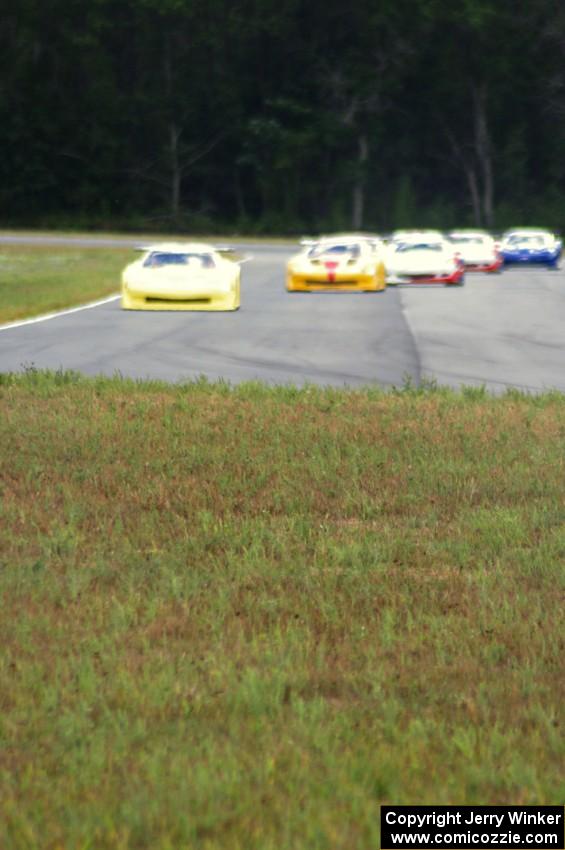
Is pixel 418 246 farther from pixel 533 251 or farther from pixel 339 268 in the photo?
pixel 533 251

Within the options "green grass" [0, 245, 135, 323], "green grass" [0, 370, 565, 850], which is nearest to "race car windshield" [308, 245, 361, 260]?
"green grass" [0, 245, 135, 323]

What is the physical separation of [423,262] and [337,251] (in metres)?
3.42

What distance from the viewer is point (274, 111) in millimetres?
96000

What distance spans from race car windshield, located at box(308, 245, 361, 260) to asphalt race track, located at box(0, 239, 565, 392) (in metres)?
1.61

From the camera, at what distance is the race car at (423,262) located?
40562 millimetres

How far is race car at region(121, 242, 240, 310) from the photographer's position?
30672 mm

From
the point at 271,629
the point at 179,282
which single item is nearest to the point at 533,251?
the point at 179,282

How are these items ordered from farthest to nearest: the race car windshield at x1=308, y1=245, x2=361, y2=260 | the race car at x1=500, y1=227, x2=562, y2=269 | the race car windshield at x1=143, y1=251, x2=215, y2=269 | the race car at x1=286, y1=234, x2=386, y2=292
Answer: the race car at x1=500, y1=227, x2=562, y2=269 < the race car windshield at x1=308, y1=245, x2=361, y2=260 < the race car at x1=286, y1=234, x2=386, y2=292 < the race car windshield at x1=143, y1=251, x2=215, y2=269

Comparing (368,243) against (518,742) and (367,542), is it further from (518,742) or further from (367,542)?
(518,742)

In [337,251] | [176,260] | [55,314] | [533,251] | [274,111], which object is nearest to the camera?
[55,314]

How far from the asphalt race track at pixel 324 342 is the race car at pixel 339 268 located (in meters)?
0.82

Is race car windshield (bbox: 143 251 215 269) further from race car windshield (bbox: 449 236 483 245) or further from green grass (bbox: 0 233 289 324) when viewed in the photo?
race car windshield (bbox: 449 236 483 245)

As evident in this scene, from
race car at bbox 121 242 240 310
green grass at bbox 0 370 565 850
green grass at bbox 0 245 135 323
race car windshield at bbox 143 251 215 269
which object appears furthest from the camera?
green grass at bbox 0 245 135 323

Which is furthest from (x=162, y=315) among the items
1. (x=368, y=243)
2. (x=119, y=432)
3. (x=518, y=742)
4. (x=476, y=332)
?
(x=518, y=742)
